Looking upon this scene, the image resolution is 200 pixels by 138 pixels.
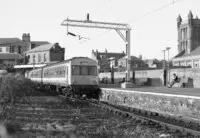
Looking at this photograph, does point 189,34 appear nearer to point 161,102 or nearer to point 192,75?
point 192,75

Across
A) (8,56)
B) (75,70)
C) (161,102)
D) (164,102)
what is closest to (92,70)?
(75,70)

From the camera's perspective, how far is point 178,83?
28.9m

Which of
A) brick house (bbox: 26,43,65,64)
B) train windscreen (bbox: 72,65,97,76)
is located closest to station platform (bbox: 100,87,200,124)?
train windscreen (bbox: 72,65,97,76)

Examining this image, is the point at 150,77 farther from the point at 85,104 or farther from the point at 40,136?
the point at 40,136

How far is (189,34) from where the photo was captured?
107375 millimetres

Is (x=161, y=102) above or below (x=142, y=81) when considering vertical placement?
below

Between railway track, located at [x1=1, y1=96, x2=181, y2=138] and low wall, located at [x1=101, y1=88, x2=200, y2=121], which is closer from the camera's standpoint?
railway track, located at [x1=1, y1=96, x2=181, y2=138]

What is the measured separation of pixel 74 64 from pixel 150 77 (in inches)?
623

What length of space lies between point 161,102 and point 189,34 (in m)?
97.6

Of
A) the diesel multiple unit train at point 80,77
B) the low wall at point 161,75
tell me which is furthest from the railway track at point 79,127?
the low wall at point 161,75

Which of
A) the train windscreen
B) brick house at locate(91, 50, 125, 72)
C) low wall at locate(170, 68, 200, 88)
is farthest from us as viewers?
brick house at locate(91, 50, 125, 72)

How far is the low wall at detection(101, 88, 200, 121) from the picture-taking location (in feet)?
41.5

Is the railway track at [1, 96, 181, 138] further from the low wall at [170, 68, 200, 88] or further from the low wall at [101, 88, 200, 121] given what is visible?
the low wall at [170, 68, 200, 88]

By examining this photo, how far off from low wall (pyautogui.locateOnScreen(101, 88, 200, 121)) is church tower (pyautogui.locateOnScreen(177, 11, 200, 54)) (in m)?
90.4
